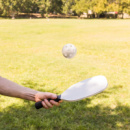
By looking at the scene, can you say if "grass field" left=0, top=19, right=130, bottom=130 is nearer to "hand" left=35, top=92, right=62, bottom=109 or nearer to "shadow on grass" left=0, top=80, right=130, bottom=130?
"shadow on grass" left=0, top=80, right=130, bottom=130

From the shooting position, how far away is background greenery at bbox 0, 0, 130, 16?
81.6 metres

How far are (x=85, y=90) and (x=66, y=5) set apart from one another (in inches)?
3635

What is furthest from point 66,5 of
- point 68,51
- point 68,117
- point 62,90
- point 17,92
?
point 17,92

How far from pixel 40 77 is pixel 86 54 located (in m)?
5.82

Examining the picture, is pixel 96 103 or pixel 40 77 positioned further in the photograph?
pixel 40 77

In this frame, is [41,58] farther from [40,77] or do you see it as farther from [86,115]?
[86,115]

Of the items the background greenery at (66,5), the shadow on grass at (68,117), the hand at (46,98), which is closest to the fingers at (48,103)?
the hand at (46,98)

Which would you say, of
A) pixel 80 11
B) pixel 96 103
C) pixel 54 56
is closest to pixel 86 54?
pixel 54 56

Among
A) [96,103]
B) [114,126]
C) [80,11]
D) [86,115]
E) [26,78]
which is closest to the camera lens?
[114,126]

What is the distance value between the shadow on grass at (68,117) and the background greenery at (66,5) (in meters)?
79.6

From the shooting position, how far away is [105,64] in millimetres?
11367

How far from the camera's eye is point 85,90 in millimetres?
2367

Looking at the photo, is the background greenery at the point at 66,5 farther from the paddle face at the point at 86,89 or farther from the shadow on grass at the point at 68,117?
the paddle face at the point at 86,89

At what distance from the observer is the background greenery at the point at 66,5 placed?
268 ft
